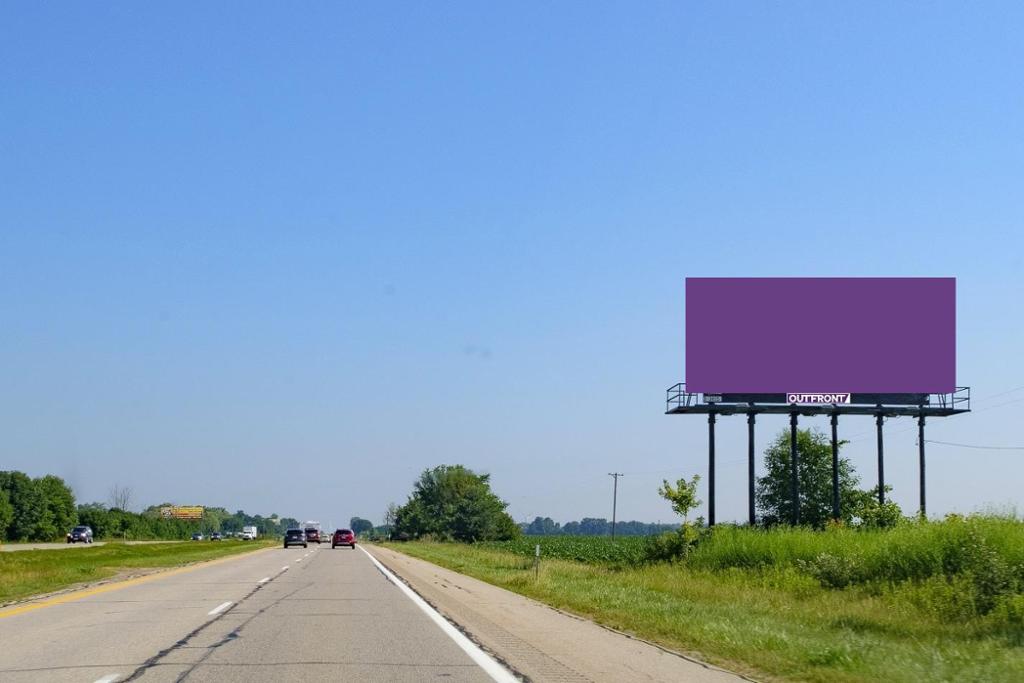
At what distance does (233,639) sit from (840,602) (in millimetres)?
15770

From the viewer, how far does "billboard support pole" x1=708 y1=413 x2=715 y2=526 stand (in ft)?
175

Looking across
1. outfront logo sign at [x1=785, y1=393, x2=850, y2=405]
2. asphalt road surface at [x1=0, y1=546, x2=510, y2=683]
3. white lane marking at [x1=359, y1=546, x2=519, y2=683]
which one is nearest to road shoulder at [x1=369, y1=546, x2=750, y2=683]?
white lane marking at [x1=359, y1=546, x2=519, y2=683]

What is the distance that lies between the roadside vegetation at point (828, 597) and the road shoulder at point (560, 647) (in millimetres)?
659

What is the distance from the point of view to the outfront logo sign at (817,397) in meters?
55.2

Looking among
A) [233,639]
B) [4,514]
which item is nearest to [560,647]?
[233,639]

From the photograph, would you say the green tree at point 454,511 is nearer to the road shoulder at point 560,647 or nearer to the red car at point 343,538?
the red car at point 343,538

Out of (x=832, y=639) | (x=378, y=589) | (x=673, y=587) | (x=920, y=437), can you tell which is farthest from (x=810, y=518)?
(x=832, y=639)

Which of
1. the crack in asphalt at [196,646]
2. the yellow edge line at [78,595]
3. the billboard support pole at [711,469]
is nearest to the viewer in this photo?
the crack in asphalt at [196,646]

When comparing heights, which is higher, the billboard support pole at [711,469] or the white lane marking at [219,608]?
the billboard support pole at [711,469]

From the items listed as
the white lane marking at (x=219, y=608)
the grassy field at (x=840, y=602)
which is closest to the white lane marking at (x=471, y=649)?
the grassy field at (x=840, y=602)

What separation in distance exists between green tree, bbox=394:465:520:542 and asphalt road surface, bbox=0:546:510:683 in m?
114

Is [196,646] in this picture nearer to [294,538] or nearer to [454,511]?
[294,538]

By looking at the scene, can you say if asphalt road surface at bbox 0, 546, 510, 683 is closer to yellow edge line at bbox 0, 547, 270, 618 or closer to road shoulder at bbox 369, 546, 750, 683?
yellow edge line at bbox 0, 547, 270, 618

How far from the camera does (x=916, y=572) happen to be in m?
27.7
